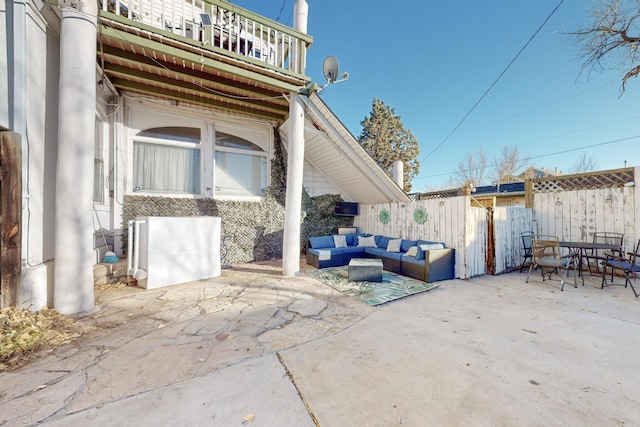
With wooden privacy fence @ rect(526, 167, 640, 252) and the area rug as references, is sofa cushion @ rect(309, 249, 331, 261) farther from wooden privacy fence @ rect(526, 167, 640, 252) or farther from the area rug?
wooden privacy fence @ rect(526, 167, 640, 252)

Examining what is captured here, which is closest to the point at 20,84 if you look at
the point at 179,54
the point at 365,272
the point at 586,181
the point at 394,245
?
the point at 179,54

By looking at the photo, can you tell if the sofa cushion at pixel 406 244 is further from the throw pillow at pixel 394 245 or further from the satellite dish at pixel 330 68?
the satellite dish at pixel 330 68

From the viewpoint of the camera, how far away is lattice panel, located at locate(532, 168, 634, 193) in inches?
204

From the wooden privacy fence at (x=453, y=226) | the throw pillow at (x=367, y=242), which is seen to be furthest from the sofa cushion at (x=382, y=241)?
the wooden privacy fence at (x=453, y=226)

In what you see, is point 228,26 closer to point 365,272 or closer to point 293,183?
point 293,183

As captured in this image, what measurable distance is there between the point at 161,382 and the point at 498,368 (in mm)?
2841

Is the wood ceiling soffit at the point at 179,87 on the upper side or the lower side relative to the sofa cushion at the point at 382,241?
upper

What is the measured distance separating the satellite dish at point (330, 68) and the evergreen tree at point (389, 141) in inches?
393

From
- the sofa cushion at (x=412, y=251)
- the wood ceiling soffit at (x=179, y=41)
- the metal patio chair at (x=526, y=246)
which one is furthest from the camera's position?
the metal patio chair at (x=526, y=246)

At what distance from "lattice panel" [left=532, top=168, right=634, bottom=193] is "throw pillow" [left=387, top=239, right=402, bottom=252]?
433 cm

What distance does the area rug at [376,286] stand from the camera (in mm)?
3881

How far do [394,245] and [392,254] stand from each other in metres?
0.48

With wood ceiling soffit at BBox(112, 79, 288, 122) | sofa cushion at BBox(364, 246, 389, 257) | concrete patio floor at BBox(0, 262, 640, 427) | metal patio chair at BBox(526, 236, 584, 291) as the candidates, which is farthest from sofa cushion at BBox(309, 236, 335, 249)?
metal patio chair at BBox(526, 236, 584, 291)

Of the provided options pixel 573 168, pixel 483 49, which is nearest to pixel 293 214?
pixel 483 49
